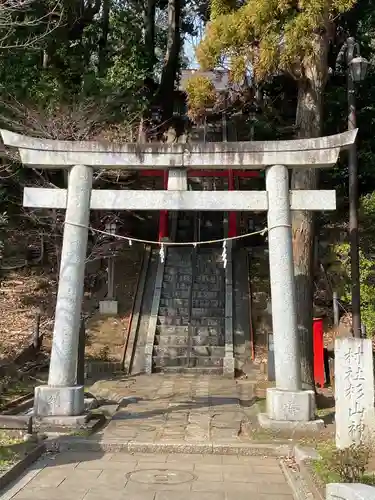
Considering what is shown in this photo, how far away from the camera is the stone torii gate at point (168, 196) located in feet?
27.8

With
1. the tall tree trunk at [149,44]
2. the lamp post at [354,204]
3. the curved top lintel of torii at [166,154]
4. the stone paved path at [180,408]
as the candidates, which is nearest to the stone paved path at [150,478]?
the stone paved path at [180,408]

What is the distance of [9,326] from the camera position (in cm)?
1548

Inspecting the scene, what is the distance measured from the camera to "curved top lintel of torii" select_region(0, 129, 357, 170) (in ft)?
28.8

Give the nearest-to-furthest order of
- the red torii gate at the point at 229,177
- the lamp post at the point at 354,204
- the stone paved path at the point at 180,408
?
the stone paved path at the point at 180,408
the lamp post at the point at 354,204
the red torii gate at the point at 229,177

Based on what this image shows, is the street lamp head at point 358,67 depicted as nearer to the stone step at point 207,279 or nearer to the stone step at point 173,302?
the stone step at point 173,302

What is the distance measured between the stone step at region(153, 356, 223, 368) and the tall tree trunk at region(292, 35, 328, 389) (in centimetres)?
447

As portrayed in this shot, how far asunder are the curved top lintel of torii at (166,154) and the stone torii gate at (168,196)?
0.02 meters

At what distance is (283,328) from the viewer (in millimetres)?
8352

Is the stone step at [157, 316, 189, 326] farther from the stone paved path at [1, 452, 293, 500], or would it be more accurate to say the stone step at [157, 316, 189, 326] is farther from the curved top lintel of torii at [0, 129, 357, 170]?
the stone paved path at [1, 452, 293, 500]

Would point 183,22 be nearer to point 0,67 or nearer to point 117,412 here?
point 0,67

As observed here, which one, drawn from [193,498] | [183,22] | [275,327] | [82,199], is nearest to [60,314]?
[82,199]

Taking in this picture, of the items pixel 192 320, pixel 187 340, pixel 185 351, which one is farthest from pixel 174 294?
pixel 185 351

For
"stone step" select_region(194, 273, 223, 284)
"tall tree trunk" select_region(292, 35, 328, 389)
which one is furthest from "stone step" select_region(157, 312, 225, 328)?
"tall tree trunk" select_region(292, 35, 328, 389)

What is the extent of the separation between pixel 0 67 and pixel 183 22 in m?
13.8
